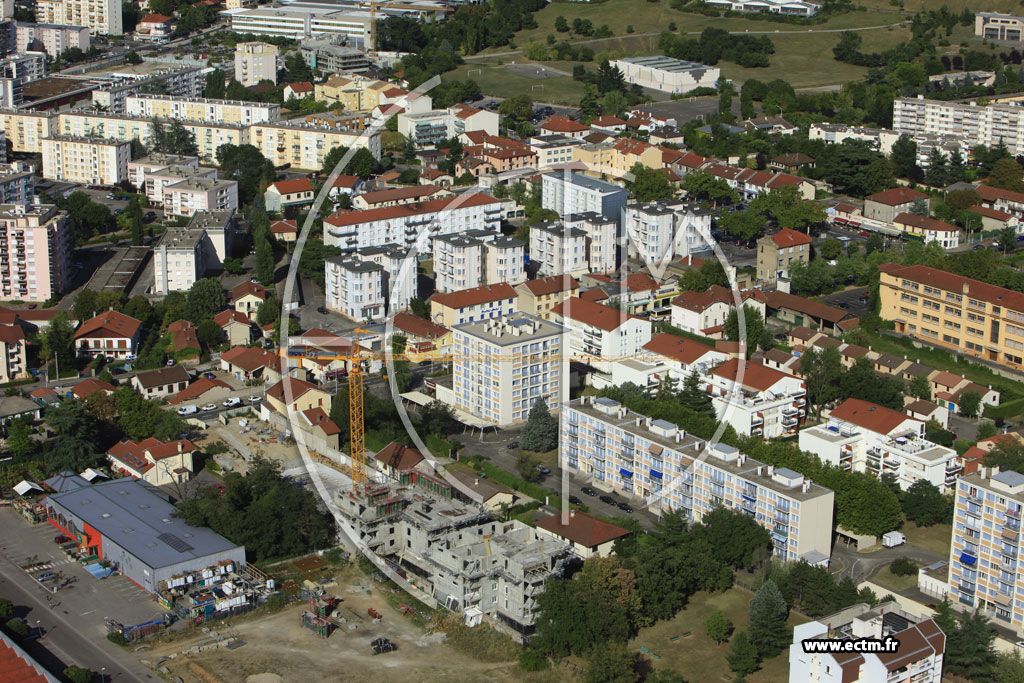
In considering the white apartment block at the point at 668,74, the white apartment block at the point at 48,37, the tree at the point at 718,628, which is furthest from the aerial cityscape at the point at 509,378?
the white apartment block at the point at 48,37

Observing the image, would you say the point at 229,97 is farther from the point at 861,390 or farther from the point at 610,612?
the point at 610,612

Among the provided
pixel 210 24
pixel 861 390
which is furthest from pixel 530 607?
pixel 210 24

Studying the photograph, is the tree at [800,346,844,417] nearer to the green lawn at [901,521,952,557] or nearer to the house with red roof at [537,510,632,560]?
the green lawn at [901,521,952,557]

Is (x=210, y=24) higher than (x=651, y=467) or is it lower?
higher

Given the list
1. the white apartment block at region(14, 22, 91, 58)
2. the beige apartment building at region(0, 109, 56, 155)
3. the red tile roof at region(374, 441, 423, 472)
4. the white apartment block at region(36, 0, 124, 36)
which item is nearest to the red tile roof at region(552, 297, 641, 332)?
the red tile roof at region(374, 441, 423, 472)

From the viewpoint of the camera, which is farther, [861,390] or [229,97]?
[229,97]

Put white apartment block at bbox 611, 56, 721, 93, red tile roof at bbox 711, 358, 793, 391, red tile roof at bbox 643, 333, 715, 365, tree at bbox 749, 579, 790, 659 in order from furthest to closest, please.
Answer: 1. white apartment block at bbox 611, 56, 721, 93
2. red tile roof at bbox 643, 333, 715, 365
3. red tile roof at bbox 711, 358, 793, 391
4. tree at bbox 749, 579, 790, 659
